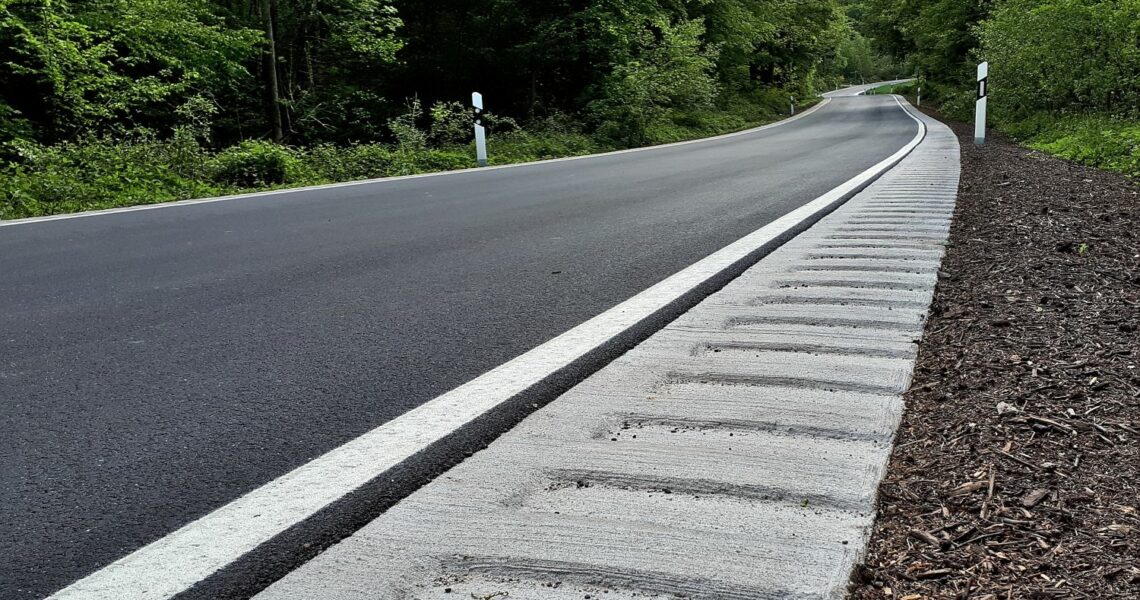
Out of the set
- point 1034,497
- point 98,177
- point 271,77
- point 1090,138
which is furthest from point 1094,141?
point 271,77

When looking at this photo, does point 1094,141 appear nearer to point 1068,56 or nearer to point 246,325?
point 1068,56

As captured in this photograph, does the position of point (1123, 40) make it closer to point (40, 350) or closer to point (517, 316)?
point (517, 316)

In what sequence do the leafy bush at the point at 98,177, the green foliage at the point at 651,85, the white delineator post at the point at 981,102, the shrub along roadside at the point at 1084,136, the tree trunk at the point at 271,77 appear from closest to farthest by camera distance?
the leafy bush at the point at 98,177 < the shrub along roadside at the point at 1084,136 < the white delineator post at the point at 981,102 < the tree trunk at the point at 271,77 < the green foliage at the point at 651,85

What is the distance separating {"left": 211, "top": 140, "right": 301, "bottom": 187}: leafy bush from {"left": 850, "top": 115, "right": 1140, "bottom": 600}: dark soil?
354 inches

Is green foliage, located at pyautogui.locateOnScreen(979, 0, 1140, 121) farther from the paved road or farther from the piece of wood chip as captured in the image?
the piece of wood chip

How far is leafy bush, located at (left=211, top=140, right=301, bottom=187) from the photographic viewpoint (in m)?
10.6

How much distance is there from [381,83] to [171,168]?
51.0 ft

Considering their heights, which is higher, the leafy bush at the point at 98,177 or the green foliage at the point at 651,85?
the green foliage at the point at 651,85

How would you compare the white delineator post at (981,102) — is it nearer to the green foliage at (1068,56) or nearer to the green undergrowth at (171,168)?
the green foliage at (1068,56)

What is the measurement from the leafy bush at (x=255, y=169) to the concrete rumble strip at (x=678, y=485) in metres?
8.93

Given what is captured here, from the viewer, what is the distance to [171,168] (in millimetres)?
10656

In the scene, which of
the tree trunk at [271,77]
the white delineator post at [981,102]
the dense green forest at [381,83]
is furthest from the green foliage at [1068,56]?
the tree trunk at [271,77]

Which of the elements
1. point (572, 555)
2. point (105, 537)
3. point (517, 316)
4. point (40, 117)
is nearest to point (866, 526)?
point (572, 555)

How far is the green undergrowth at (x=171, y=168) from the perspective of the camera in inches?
345
